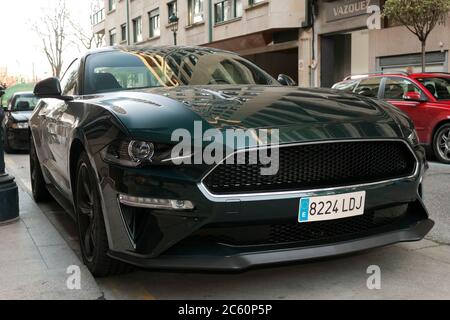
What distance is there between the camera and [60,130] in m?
4.02

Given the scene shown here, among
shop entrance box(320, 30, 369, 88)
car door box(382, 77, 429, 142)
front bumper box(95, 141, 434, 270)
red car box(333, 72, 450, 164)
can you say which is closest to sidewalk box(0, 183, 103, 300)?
front bumper box(95, 141, 434, 270)

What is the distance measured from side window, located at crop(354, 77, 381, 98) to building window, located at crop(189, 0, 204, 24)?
16236 millimetres

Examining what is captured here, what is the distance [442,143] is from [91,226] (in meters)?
7.11

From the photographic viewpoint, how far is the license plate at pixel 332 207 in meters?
2.69

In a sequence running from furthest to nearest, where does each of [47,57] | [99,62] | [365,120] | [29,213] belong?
[47,57]
[29,213]
[99,62]
[365,120]

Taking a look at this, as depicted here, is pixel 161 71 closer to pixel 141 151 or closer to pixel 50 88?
pixel 50 88

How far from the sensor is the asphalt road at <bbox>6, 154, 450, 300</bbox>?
9.93 feet

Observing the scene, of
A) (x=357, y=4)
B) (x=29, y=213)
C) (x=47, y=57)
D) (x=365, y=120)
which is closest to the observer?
(x=365, y=120)

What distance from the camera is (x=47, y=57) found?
159ft

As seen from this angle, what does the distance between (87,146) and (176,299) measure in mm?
1041

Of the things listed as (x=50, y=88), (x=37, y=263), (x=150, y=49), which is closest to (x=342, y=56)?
(x=150, y=49)

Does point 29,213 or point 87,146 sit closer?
point 87,146
